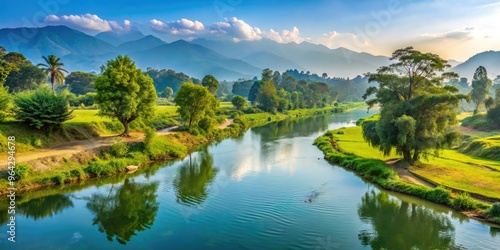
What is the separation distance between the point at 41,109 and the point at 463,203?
1685 inches

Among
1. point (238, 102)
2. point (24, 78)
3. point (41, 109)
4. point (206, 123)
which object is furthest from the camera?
point (238, 102)

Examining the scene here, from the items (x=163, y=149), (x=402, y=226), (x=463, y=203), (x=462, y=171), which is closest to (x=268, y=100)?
(x=163, y=149)

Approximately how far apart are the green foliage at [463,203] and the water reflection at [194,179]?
21138 mm

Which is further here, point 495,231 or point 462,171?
point 462,171

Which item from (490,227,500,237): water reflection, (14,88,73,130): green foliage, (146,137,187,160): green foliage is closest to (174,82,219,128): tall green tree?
(146,137,187,160): green foliage

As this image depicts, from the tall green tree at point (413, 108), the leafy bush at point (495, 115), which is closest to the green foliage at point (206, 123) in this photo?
the tall green tree at point (413, 108)

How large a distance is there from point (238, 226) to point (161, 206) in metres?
7.84

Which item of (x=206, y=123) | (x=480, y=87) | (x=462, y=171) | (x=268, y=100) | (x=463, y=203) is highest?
(x=480, y=87)

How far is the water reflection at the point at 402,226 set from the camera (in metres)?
20.9

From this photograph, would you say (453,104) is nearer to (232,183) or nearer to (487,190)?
(487,190)

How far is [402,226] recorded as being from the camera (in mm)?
23797

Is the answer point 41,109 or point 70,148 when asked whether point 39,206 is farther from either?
point 41,109

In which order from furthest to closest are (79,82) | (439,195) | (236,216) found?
(79,82)
(439,195)
(236,216)

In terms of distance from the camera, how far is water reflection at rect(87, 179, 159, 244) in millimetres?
22395
